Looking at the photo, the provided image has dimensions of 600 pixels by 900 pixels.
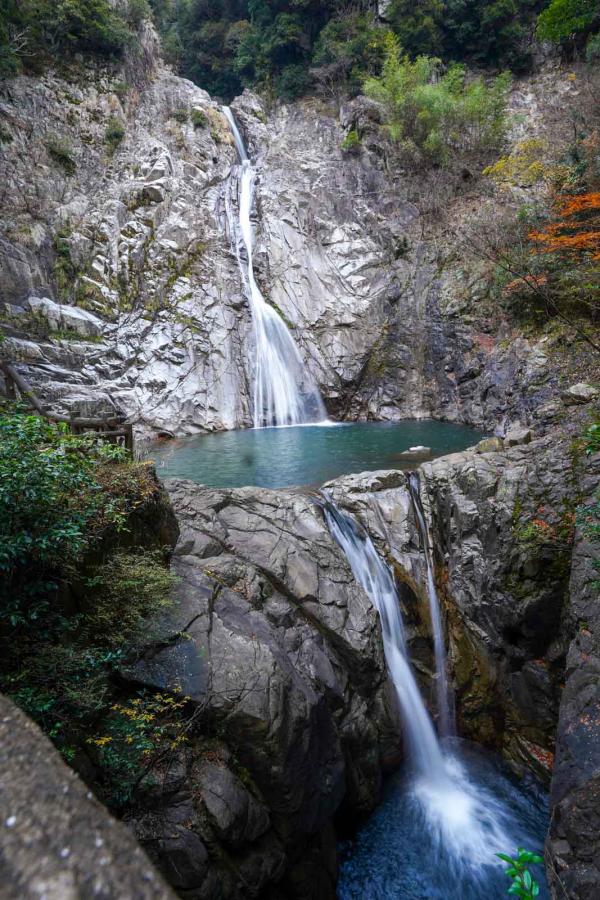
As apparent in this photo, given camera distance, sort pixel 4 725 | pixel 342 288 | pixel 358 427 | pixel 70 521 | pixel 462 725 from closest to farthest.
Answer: pixel 4 725 → pixel 70 521 → pixel 462 725 → pixel 358 427 → pixel 342 288

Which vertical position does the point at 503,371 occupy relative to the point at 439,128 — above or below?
below

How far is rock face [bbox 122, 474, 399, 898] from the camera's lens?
3.78 metres

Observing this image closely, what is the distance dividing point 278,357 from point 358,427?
590 centimetres

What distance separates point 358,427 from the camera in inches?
743

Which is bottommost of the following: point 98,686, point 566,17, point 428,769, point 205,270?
point 428,769

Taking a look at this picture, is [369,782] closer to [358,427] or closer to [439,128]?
[358,427]

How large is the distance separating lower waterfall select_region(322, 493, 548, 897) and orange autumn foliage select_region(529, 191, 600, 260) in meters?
12.6

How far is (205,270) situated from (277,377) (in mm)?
6964

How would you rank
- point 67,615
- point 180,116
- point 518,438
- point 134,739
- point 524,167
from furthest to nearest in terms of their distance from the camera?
point 180,116 < point 524,167 < point 518,438 < point 67,615 < point 134,739

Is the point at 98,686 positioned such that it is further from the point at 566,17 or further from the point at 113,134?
the point at 566,17

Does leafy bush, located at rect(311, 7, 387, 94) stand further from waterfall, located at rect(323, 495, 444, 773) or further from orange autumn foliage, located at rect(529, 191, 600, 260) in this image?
waterfall, located at rect(323, 495, 444, 773)

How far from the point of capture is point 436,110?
2255cm

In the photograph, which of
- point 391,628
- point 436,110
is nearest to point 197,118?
point 436,110

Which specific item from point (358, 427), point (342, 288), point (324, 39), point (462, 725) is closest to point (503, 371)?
point (358, 427)
